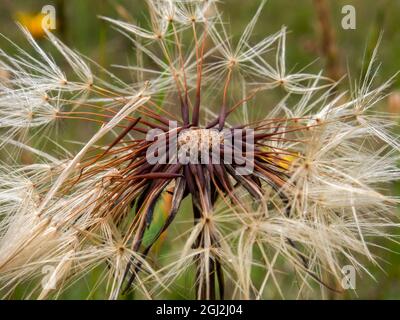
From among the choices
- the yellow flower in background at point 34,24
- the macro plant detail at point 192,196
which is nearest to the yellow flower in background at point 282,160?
the macro plant detail at point 192,196

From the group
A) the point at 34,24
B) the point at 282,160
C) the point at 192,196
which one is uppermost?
the point at 34,24

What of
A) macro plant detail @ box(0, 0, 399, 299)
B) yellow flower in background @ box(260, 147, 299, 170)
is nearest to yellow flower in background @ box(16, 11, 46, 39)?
macro plant detail @ box(0, 0, 399, 299)

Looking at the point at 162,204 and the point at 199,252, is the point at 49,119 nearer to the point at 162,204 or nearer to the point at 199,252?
the point at 162,204

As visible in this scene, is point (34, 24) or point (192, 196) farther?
point (34, 24)

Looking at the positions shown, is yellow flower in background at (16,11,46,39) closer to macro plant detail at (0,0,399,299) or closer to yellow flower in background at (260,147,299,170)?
macro plant detail at (0,0,399,299)

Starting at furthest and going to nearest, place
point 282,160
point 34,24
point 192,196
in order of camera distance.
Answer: point 34,24, point 282,160, point 192,196

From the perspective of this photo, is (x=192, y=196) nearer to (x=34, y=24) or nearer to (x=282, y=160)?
(x=282, y=160)

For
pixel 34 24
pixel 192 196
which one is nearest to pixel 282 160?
→ pixel 192 196

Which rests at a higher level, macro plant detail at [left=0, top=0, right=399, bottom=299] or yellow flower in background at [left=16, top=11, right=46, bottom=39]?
yellow flower in background at [left=16, top=11, right=46, bottom=39]

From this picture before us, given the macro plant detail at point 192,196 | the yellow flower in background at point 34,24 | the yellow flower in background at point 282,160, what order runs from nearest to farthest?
1. the macro plant detail at point 192,196
2. the yellow flower in background at point 282,160
3. the yellow flower in background at point 34,24

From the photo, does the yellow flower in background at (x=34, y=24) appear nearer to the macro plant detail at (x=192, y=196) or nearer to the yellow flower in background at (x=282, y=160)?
the macro plant detail at (x=192, y=196)

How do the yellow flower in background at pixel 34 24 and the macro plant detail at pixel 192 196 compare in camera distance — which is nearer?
the macro plant detail at pixel 192 196
